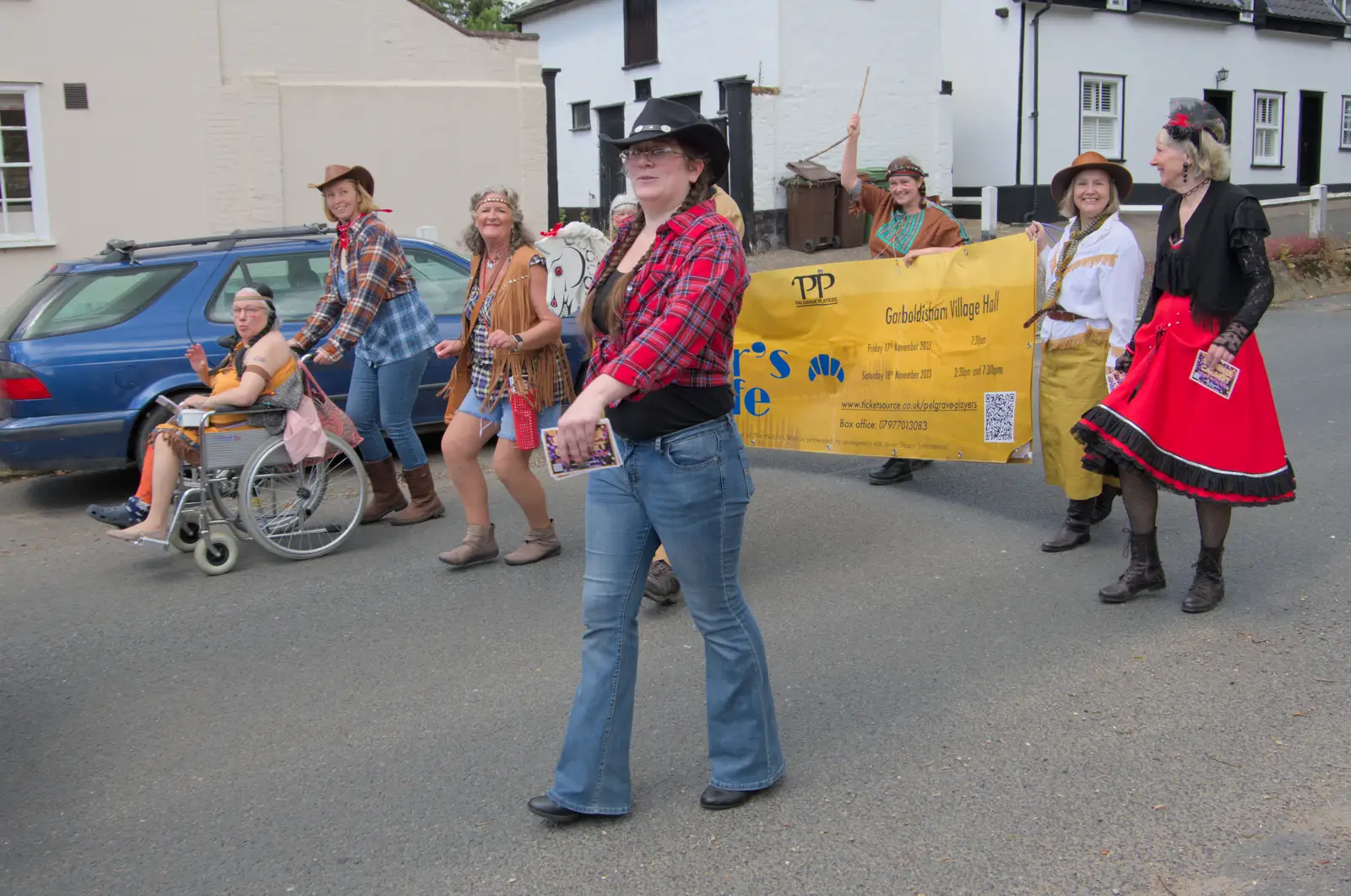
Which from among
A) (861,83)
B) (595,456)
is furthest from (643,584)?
(861,83)

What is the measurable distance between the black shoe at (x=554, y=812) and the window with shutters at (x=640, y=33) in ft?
73.0

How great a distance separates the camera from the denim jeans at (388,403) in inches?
268

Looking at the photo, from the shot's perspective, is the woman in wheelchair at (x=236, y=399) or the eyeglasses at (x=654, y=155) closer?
the eyeglasses at (x=654, y=155)

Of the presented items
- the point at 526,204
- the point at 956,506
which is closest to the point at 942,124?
the point at 526,204

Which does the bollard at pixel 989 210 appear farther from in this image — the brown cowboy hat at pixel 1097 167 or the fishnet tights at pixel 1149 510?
the fishnet tights at pixel 1149 510

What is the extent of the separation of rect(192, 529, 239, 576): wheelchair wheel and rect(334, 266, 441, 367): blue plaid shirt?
1219mm

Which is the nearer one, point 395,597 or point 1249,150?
point 395,597

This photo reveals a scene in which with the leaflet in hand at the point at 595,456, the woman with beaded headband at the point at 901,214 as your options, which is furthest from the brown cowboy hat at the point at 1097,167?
the leaflet in hand at the point at 595,456

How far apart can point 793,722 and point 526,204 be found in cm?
1350

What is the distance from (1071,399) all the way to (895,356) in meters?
1.19

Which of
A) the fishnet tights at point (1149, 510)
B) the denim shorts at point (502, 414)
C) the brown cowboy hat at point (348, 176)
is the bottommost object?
the fishnet tights at point (1149, 510)

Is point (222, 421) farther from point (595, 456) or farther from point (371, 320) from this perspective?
point (595, 456)

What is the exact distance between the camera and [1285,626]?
5.02 meters

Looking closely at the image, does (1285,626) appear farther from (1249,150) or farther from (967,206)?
(1249,150)
